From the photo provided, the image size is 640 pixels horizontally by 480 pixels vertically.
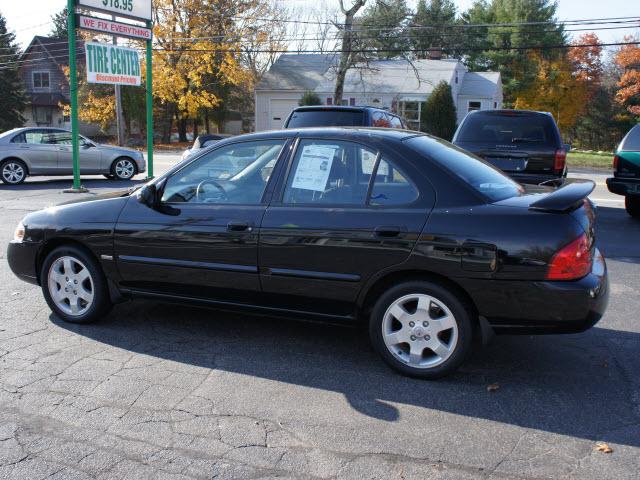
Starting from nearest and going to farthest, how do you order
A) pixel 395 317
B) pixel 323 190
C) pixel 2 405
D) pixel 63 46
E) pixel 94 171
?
1. pixel 2 405
2. pixel 395 317
3. pixel 323 190
4. pixel 94 171
5. pixel 63 46

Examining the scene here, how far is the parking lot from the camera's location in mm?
3162

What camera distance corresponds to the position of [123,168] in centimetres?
1752

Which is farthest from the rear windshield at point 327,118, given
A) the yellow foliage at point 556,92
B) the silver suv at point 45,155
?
the yellow foliage at point 556,92

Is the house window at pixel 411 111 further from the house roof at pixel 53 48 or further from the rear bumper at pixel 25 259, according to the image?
the rear bumper at pixel 25 259

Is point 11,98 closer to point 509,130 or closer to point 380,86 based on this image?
point 380,86

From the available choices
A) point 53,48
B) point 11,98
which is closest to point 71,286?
point 11,98

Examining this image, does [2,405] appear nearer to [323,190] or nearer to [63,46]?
[323,190]

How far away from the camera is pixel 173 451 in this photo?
3281 mm

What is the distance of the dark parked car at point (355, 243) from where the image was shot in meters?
3.86

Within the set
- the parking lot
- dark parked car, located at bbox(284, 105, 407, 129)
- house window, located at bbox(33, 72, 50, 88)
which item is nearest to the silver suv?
dark parked car, located at bbox(284, 105, 407, 129)

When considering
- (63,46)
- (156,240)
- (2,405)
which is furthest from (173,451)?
(63,46)

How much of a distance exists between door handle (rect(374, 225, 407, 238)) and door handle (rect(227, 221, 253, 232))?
0.94 meters

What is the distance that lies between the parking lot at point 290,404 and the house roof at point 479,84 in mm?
38573

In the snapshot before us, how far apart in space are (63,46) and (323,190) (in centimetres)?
5589
